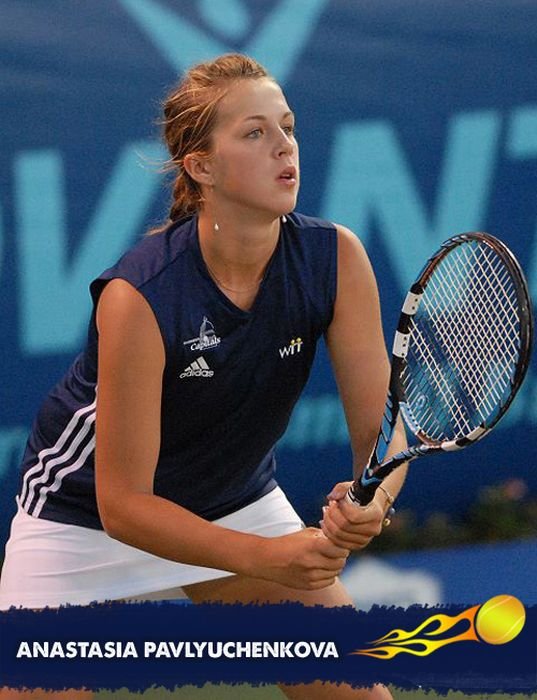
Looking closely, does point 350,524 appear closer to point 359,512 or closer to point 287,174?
point 359,512

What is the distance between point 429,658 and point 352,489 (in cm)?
110

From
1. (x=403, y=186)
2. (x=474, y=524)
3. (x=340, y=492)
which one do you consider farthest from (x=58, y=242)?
(x=340, y=492)

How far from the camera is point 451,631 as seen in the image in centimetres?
339

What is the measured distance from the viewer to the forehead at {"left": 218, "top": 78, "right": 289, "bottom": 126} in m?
2.56

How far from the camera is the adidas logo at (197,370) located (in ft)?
8.46

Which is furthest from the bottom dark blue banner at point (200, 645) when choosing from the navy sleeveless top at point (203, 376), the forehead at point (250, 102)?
the forehead at point (250, 102)

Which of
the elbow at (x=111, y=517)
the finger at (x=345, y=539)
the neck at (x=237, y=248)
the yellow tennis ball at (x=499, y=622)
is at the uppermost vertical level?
the neck at (x=237, y=248)

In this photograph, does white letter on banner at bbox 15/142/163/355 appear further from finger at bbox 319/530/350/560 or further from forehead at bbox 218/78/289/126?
finger at bbox 319/530/350/560

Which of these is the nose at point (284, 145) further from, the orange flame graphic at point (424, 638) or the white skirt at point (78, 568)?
the orange flame graphic at point (424, 638)

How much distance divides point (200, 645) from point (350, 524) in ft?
2.68

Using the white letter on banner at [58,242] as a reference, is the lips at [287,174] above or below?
above

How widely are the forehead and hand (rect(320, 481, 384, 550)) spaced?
727 mm

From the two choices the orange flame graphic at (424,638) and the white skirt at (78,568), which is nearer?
the white skirt at (78,568)

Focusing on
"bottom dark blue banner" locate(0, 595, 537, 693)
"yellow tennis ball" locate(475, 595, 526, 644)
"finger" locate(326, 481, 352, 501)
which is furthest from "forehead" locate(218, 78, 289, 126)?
"yellow tennis ball" locate(475, 595, 526, 644)
